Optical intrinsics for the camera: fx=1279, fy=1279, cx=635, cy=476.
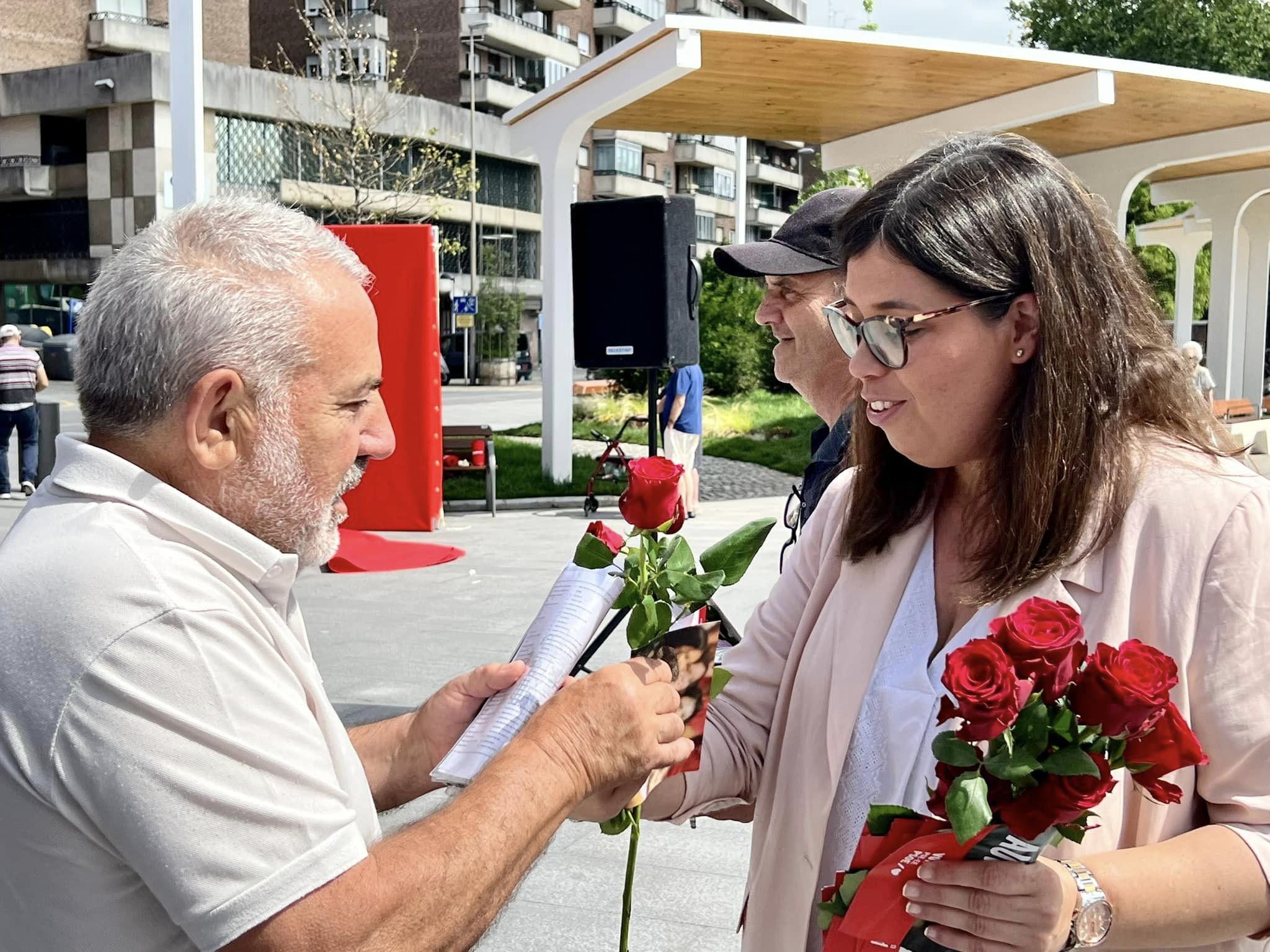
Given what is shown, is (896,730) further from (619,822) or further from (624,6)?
A: (624,6)

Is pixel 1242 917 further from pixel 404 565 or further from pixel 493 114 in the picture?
pixel 493 114

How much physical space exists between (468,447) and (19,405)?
4.91 metres

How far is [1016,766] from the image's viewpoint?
1374mm

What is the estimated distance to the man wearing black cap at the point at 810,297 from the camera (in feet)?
11.5

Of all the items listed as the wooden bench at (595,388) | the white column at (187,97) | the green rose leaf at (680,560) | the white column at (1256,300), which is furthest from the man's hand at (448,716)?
the white column at (1256,300)

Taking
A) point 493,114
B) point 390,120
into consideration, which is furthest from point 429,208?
point 493,114

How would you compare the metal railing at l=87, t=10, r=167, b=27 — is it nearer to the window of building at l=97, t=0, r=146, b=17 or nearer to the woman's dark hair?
the window of building at l=97, t=0, r=146, b=17

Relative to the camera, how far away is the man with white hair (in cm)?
138

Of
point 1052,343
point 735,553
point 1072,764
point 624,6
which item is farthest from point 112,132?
point 1072,764

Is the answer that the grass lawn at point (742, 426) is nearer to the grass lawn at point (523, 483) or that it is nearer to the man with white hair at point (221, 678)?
the grass lawn at point (523, 483)

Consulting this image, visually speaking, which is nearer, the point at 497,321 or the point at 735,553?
the point at 735,553

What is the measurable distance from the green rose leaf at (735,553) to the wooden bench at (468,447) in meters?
12.2

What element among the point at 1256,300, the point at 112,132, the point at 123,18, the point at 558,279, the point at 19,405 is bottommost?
the point at 19,405

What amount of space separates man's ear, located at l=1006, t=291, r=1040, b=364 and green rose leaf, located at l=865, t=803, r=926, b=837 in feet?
2.40
